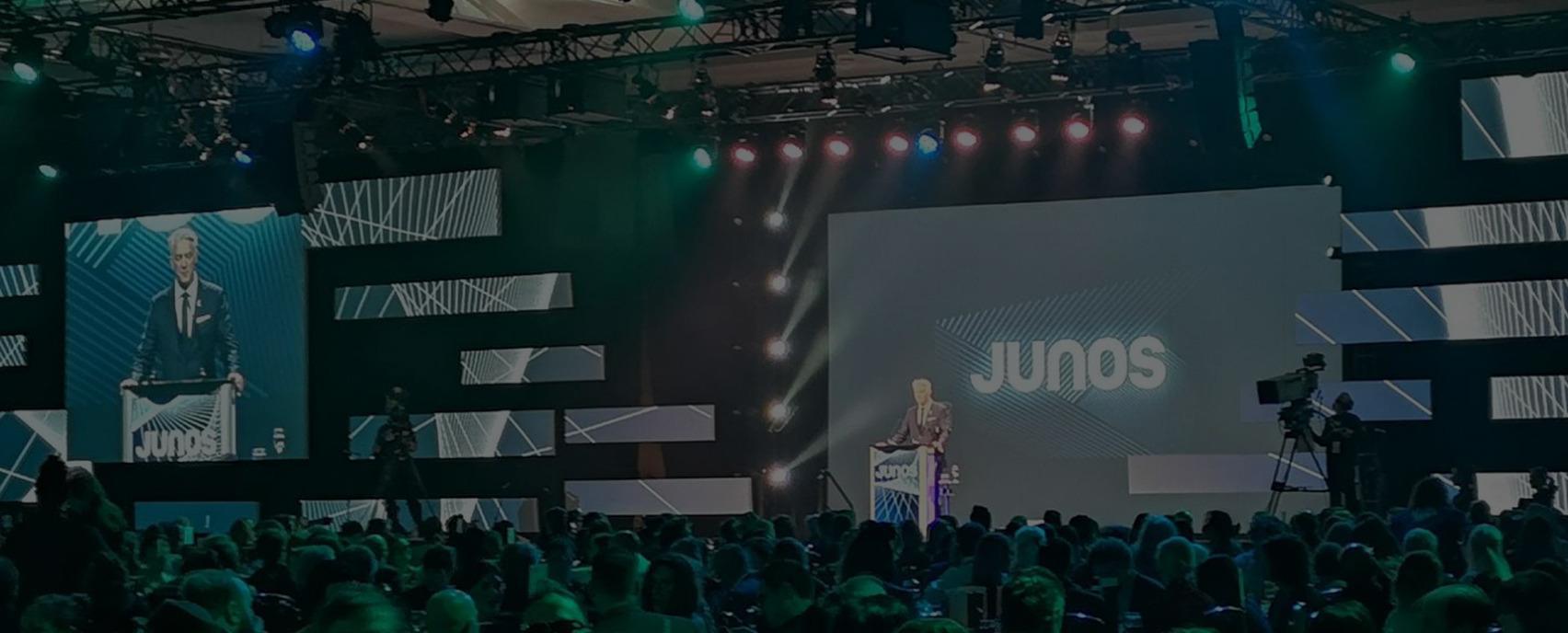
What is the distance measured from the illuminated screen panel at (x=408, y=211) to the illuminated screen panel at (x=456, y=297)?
0.47 metres

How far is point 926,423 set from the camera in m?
18.2

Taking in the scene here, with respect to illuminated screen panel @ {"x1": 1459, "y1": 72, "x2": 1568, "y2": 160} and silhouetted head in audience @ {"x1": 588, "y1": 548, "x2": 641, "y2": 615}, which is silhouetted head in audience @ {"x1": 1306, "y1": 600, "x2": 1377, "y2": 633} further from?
illuminated screen panel @ {"x1": 1459, "y1": 72, "x2": 1568, "y2": 160}

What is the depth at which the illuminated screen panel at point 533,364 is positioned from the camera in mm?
20188

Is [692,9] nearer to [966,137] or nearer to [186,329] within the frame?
[966,137]

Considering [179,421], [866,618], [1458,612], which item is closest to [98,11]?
[179,421]

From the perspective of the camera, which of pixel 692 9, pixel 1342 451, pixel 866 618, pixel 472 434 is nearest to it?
pixel 866 618

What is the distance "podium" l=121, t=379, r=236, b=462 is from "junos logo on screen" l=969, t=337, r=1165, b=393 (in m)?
7.82

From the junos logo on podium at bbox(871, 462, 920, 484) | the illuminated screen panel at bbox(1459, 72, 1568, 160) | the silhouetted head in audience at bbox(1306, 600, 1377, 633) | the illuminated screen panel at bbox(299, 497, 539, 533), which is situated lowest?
the silhouetted head in audience at bbox(1306, 600, 1377, 633)

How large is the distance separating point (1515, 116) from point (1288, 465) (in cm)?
341

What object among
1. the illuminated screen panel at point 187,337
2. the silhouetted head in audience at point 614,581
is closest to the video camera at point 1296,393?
the silhouetted head in audience at point 614,581

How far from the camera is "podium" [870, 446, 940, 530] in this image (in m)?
17.0

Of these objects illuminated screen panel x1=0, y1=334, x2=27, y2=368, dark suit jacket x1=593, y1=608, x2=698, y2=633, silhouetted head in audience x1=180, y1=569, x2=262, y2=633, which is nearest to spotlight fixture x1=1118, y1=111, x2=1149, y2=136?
illuminated screen panel x1=0, y1=334, x2=27, y2=368

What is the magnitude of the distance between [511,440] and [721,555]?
12283 millimetres

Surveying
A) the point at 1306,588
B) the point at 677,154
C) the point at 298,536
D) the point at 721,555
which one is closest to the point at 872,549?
the point at 721,555
